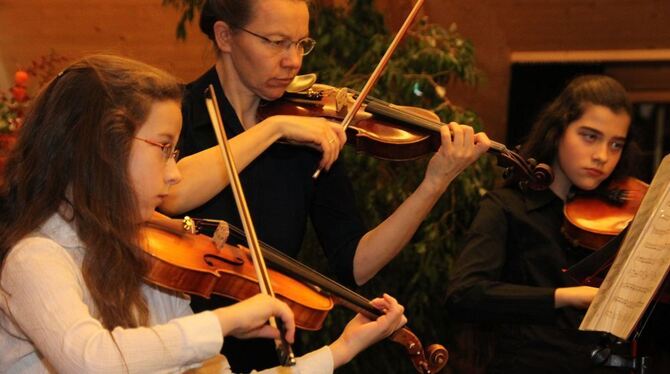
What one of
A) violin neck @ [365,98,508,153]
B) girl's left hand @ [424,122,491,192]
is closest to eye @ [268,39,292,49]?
violin neck @ [365,98,508,153]

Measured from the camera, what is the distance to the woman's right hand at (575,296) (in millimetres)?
2361

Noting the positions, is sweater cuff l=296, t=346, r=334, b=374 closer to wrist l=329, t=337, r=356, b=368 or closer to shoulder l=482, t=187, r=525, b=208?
wrist l=329, t=337, r=356, b=368

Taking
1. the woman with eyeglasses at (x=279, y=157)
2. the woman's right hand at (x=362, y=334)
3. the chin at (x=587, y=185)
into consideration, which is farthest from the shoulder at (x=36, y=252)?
the chin at (x=587, y=185)

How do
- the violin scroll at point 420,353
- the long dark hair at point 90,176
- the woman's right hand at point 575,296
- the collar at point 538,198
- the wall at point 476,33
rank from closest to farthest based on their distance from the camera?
the long dark hair at point 90,176
the violin scroll at point 420,353
the woman's right hand at point 575,296
the collar at point 538,198
the wall at point 476,33

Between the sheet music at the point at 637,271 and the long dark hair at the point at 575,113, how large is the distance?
68 centimetres

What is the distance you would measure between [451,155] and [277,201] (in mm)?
372

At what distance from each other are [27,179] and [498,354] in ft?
4.36

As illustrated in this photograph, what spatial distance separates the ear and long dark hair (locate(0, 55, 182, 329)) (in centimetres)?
50

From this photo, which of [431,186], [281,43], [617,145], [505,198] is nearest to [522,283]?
[505,198]

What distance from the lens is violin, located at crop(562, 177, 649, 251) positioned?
8.26 ft

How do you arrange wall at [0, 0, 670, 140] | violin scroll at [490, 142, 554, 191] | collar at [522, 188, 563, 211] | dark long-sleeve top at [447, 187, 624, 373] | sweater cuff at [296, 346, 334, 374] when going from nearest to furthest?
1. sweater cuff at [296, 346, 334, 374]
2. violin scroll at [490, 142, 554, 191]
3. dark long-sleeve top at [447, 187, 624, 373]
4. collar at [522, 188, 563, 211]
5. wall at [0, 0, 670, 140]

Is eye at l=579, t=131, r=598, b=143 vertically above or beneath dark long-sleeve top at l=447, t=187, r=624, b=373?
above

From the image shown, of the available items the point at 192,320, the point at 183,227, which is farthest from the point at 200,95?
the point at 192,320

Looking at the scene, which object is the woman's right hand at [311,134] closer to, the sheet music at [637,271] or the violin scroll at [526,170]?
Result: the violin scroll at [526,170]
